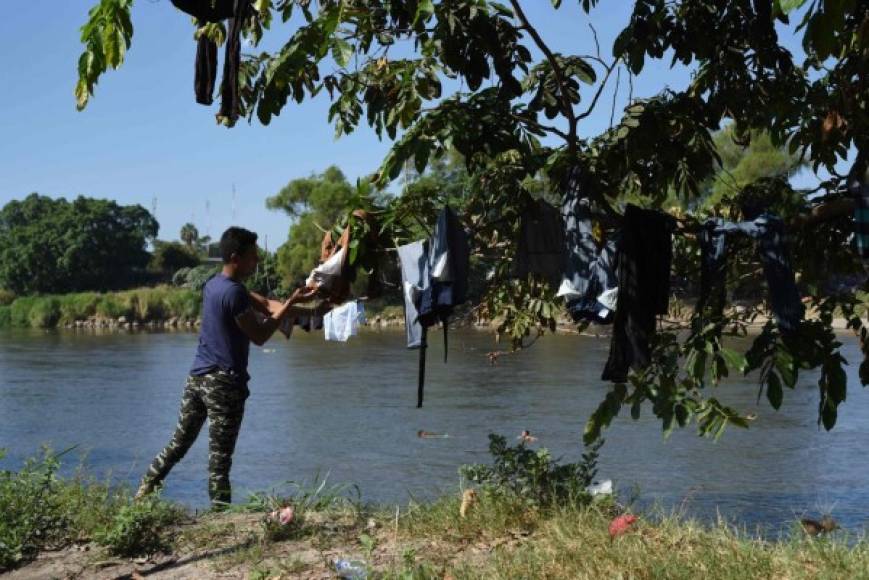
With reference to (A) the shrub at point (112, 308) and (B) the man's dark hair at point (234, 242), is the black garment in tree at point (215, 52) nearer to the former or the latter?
(B) the man's dark hair at point (234, 242)

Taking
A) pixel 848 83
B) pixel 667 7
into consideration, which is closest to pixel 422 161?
pixel 667 7

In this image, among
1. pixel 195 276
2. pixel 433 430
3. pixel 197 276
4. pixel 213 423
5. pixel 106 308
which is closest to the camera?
pixel 213 423

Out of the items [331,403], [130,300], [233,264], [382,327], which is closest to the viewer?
[233,264]

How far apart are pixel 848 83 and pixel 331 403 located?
13103mm

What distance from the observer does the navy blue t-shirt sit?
19.9ft

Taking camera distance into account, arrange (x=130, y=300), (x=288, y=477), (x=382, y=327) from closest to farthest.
A: (x=288, y=477) → (x=382, y=327) → (x=130, y=300)

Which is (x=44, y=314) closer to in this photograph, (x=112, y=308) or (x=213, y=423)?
(x=112, y=308)

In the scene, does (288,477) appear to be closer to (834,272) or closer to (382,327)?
(834,272)

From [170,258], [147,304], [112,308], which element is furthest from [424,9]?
[170,258]

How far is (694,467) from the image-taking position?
11.0 meters

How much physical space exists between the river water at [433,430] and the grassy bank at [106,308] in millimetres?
31212

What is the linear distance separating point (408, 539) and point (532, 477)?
0.72 metres

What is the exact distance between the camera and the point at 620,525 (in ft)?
16.3

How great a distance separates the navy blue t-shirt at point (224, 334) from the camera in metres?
6.07
